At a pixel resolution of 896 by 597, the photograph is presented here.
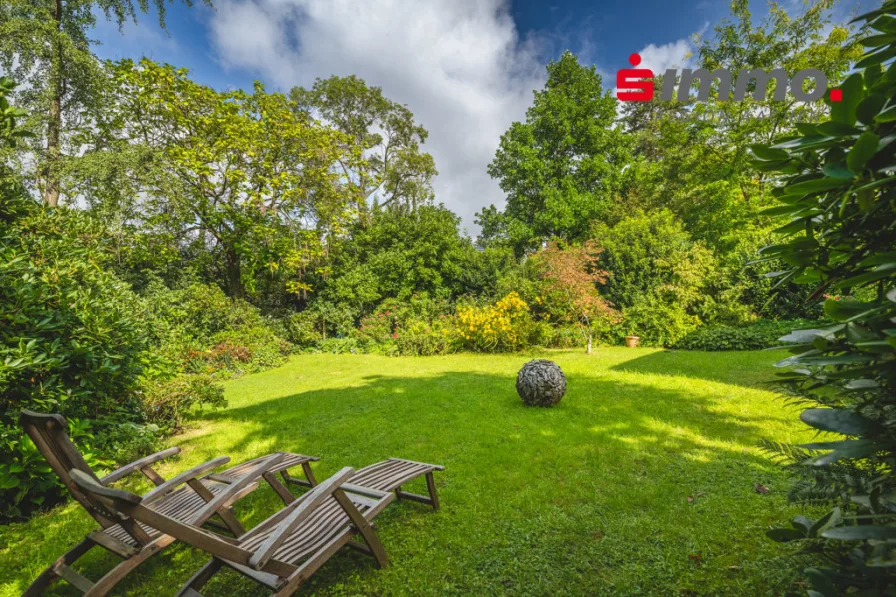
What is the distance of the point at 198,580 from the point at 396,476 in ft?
4.53

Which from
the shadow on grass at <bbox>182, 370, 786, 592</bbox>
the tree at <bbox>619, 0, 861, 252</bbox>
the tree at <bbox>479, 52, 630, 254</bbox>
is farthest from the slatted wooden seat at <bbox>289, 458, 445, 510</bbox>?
the tree at <bbox>479, 52, 630, 254</bbox>

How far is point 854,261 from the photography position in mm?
1098

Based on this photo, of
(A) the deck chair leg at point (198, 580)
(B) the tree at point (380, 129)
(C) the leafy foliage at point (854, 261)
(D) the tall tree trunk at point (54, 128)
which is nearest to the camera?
(C) the leafy foliage at point (854, 261)

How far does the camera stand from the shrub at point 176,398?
201 inches

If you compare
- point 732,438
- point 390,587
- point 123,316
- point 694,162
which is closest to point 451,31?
point 123,316

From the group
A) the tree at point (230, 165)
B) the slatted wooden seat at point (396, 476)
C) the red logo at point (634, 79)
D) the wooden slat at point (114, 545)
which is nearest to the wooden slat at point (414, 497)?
the slatted wooden seat at point (396, 476)

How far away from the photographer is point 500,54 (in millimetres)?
11000

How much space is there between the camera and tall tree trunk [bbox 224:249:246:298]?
14111 millimetres

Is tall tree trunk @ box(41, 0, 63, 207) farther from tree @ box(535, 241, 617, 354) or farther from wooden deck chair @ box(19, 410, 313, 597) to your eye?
tree @ box(535, 241, 617, 354)

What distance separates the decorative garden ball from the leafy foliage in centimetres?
466

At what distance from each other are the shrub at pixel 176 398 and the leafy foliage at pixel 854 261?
20.6 ft

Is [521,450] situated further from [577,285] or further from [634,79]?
[634,79]

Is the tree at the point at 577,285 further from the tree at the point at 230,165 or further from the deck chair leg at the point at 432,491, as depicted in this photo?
the deck chair leg at the point at 432,491

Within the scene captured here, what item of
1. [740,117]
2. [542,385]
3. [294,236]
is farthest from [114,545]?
[740,117]
